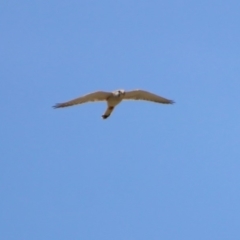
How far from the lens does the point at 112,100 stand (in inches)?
1248

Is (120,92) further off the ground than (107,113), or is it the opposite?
(120,92)

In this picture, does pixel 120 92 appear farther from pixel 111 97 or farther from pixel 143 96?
pixel 143 96

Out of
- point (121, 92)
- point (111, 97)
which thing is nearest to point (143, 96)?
point (121, 92)

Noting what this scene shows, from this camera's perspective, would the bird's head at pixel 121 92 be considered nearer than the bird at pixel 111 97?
No

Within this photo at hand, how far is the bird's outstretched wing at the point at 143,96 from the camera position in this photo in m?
32.1

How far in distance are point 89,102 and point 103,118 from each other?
729 millimetres

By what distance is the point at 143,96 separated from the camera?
32594 mm

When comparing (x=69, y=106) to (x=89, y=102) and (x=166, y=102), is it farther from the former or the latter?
(x=166, y=102)

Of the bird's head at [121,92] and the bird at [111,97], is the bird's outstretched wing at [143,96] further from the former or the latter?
the bird's head at [121,92]

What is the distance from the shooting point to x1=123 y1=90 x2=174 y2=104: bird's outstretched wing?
105ft

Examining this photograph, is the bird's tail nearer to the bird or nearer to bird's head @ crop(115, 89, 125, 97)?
the bird

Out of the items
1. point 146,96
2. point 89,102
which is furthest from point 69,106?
point 146,96

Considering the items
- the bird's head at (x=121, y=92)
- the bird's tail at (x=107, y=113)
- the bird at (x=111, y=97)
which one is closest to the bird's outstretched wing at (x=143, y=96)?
the bird at (x=111, y=97)

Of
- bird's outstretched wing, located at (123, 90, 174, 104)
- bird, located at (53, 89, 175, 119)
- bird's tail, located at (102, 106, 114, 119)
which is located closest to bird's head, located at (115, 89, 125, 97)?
bird, located at (53, 89, 175, 119)
